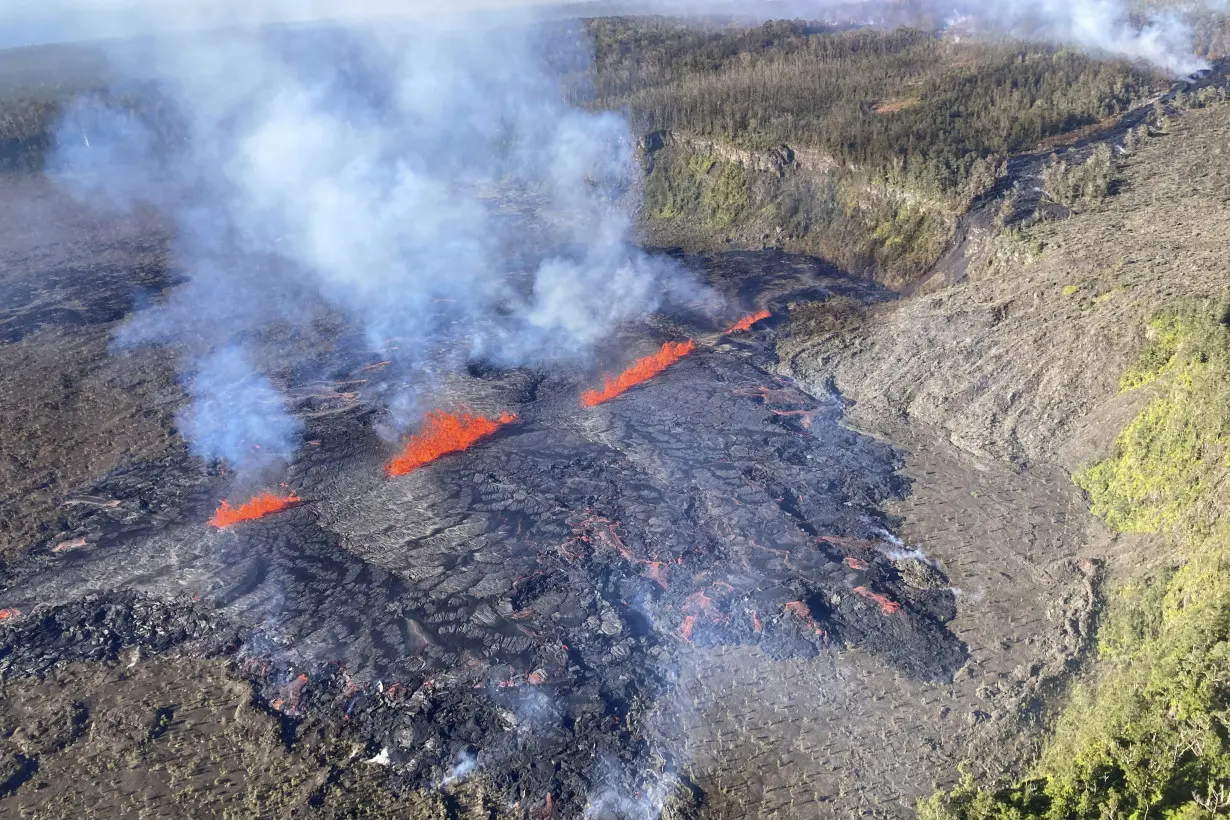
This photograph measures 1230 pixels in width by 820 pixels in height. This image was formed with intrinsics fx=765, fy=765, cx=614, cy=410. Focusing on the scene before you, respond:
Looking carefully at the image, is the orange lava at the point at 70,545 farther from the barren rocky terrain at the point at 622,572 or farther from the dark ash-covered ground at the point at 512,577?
the barren rocky terrain at the point at 622,572

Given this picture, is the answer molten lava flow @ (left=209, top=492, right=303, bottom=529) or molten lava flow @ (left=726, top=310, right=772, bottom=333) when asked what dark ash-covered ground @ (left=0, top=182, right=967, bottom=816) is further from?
molten lava flow @ (left=726, top=310, right=772, bottom=333)

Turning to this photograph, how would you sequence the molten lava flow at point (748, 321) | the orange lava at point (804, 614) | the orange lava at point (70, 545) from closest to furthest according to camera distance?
the orange lava at point (804, 614) < the orange lava at point (70, 545) < the molten lava flow at point (748, 321)

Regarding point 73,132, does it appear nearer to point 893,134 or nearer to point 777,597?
point 893,134

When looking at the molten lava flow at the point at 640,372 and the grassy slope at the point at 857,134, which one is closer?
the molten lava flow at the point at 640,372

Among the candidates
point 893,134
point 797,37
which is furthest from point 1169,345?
point 797,37

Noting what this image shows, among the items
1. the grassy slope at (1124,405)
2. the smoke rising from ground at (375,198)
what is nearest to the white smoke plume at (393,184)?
the smoke rising from ground at (375,198)

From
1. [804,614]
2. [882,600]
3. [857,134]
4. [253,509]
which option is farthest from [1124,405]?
[857,134]

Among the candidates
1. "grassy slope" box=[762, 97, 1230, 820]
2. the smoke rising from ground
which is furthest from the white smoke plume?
"grassy slope" box=[762, 97, 1230, 820]
